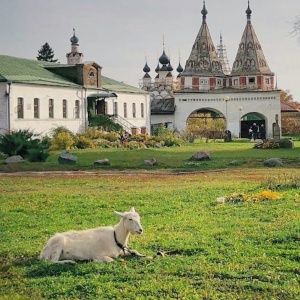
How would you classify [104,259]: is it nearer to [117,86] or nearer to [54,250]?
[54,250]

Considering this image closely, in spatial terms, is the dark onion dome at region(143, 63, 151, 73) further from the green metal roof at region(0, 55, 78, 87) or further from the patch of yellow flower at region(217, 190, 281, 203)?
the patch of yellow flower at region(217, 190, 281, 203)

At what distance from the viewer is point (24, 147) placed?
102ft

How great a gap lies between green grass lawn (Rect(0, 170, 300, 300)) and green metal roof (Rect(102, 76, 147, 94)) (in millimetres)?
40655

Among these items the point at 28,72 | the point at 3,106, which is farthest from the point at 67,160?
the point at 28,72

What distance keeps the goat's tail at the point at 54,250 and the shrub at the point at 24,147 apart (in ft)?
68.5

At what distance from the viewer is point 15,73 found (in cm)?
4600

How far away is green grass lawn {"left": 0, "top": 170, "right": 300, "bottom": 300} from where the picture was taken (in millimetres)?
7719

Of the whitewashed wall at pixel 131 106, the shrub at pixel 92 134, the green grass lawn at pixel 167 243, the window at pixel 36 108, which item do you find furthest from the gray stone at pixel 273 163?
the whitewashed wall at pixel 131 106

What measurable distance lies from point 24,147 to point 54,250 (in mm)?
22503

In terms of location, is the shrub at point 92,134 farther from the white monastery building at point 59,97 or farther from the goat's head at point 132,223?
the goat's head at point 132,223

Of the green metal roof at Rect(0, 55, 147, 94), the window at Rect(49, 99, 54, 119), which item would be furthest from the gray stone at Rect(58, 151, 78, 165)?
the window at Rect(49, 99, 54, 119)

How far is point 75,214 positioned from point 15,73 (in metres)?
33.9

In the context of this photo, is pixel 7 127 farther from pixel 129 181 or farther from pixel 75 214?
pixel 75 214

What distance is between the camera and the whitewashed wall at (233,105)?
72625 millimetres
